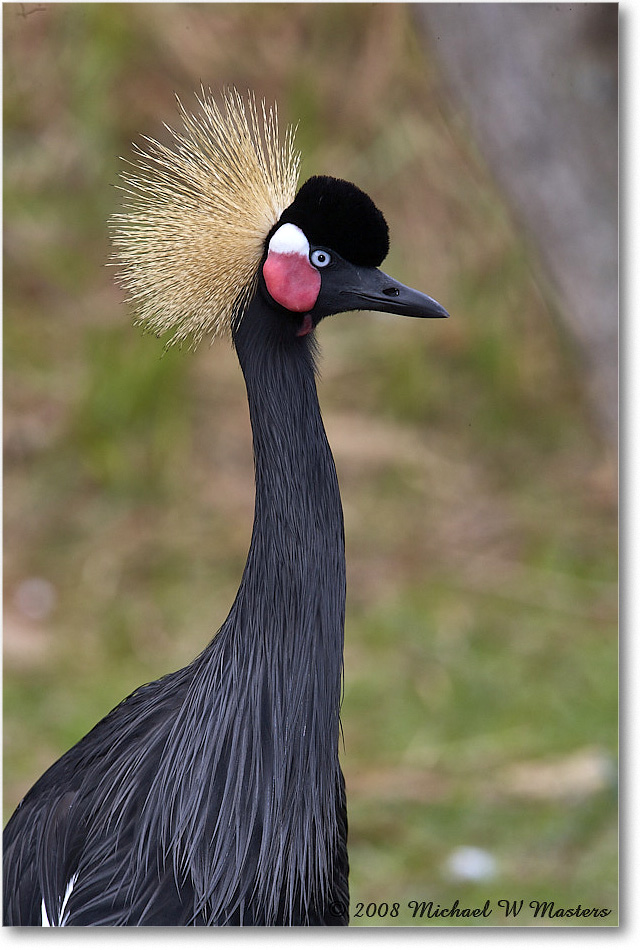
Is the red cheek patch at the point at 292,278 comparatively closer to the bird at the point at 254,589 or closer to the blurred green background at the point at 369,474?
the bird at the point at 254,589

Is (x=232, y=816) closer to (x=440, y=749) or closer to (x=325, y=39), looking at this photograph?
(x=440, y=749)

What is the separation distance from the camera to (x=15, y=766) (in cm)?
196

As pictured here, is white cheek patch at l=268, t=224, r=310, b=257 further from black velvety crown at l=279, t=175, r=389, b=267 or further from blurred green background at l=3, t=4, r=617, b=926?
blurred green background at l=3, t=4, r=617, b=926

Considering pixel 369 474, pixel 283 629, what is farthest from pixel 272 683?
pixel 369 474

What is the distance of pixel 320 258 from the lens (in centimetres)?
126

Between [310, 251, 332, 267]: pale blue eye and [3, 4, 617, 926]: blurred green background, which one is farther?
[3, 4, 617, 926]: blurred green background

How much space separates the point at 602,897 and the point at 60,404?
129 centimetres

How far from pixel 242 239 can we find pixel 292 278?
94 millimetres

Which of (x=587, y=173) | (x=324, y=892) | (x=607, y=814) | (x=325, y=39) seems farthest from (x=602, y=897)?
(x=325, y=39)

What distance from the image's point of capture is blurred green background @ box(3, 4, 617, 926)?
1878 millimetres

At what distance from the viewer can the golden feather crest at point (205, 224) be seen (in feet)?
4.28

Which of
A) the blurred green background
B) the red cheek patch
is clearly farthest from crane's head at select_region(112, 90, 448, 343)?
the blurred green background

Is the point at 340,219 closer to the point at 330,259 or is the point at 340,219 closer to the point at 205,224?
the point at 330,259

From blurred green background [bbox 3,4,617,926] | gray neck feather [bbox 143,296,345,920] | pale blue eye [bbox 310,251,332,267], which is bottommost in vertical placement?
gray neck feather [bbox 143,296,345,920]
